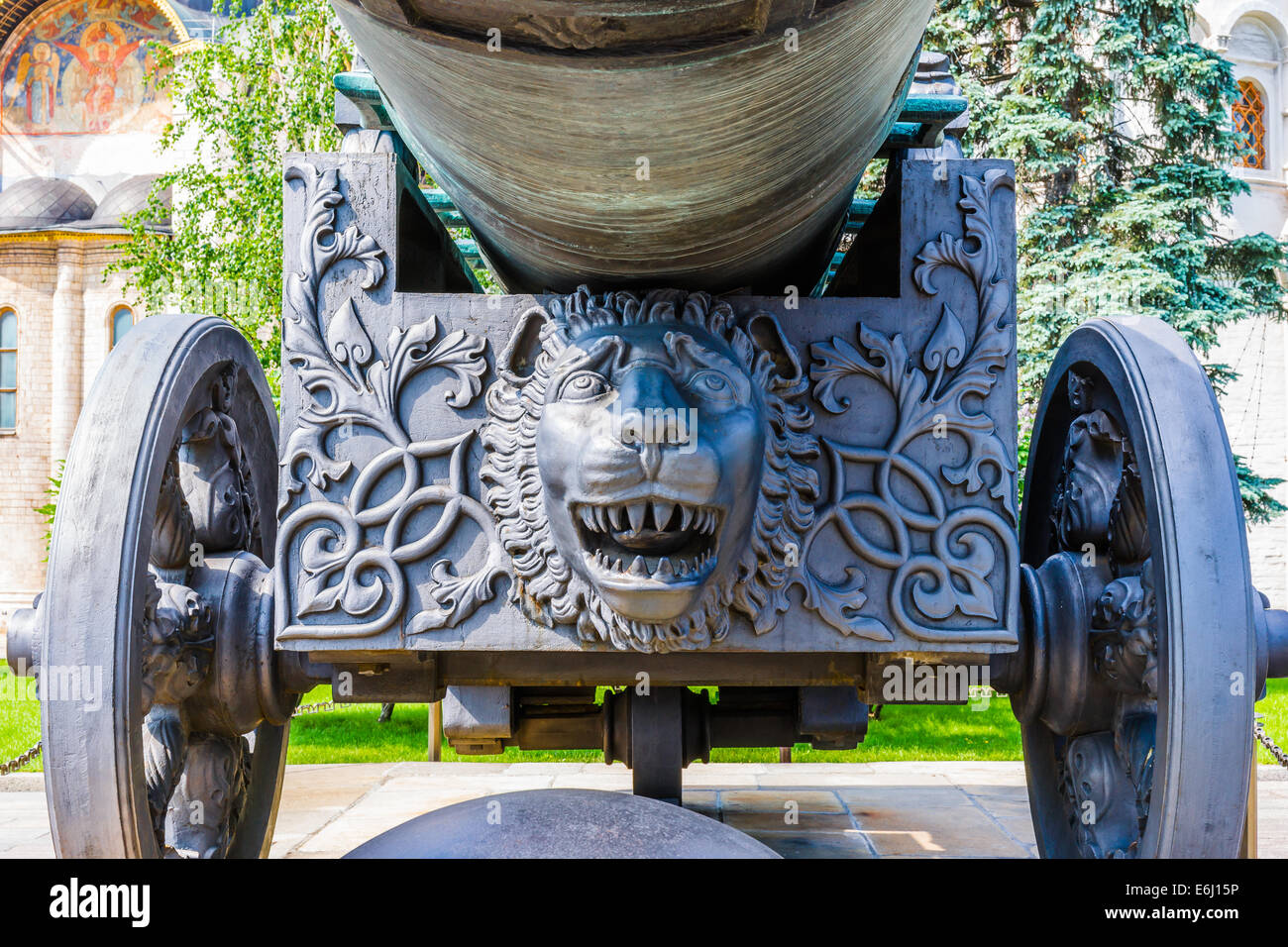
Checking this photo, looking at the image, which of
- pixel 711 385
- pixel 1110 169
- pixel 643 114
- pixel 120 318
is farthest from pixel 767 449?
pixel 120 318

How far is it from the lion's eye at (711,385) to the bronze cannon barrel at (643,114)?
192 mm

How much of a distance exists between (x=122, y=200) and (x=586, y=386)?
82.3ft

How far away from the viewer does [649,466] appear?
1.93m

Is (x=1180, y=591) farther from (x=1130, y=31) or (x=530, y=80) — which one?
(x=1130, y=31)

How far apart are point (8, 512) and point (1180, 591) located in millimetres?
25765

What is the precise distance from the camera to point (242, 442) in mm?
3199

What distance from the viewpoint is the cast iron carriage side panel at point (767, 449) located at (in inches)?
91.1

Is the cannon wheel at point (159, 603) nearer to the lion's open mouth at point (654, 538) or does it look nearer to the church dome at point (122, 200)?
the lion's open mouth at point (654, 538)

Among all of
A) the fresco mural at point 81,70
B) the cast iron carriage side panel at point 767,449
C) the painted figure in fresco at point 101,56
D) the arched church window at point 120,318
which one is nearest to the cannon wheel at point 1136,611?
the cast iron carriage side panel at point 767,449

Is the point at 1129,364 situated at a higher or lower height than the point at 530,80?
lower

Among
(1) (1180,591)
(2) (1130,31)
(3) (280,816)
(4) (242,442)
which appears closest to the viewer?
(1) (1180,591)

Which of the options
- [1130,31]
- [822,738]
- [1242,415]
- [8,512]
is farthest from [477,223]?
[8,512]

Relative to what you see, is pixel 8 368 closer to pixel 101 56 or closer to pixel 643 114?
pixel 101 56

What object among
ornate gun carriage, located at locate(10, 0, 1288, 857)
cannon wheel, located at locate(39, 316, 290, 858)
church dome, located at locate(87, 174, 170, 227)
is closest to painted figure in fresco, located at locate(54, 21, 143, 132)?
church dome, located at locate(87, 174, 170, 227)
